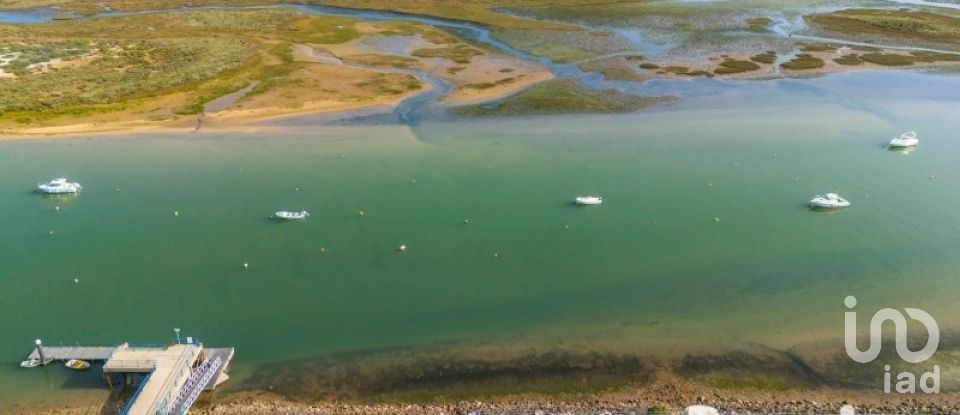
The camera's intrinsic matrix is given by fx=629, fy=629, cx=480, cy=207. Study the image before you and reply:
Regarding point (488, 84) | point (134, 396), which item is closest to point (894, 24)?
point (488, 84)

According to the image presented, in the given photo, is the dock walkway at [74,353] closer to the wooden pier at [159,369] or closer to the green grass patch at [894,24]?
the wooden pier at [159,369]

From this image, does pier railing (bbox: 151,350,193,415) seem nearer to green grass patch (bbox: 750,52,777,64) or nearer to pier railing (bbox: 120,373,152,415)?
pier railing (bbox: 120,373,152,415)

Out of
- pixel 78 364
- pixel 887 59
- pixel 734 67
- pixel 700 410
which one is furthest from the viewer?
pixel 887 59

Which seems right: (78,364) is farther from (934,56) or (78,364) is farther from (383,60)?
(934,56)

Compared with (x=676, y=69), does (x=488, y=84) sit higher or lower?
lower

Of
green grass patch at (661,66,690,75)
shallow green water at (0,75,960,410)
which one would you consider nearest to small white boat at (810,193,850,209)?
shallow green water at (0,75,960,410)

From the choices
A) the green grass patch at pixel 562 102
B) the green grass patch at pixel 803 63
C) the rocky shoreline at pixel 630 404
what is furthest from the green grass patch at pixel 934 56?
the rocky shoreline at pixel 630 404
